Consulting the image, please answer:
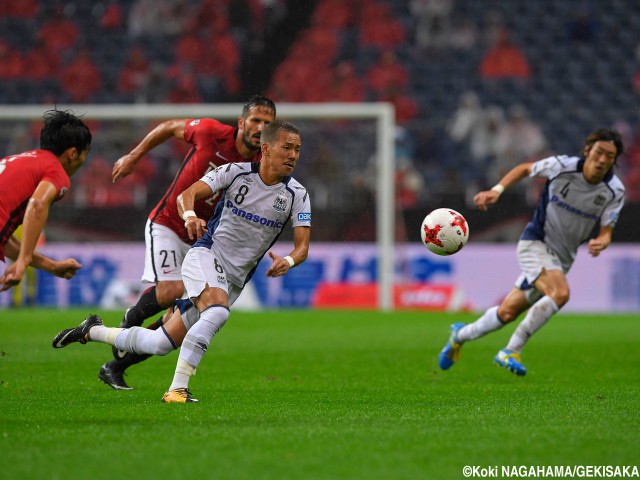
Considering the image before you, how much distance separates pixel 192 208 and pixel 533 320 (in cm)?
393

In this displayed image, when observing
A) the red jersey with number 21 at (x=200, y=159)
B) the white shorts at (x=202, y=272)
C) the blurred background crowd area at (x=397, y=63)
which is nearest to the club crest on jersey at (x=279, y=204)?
the white shorts at (x=202, y=272)

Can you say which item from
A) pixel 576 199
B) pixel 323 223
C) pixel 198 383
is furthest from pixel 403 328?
→ pixel 198 383

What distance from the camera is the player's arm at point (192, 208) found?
6.66m

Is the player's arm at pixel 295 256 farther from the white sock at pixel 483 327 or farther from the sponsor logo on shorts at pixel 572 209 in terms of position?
the sponsor logo on shorts at pixel 572 209

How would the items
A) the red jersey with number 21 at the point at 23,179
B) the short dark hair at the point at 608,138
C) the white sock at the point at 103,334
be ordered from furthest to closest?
the short dark hair at the point at 608,138
the white sock at the point at 103,334
the red jersey with number 21 at the point at 23,179

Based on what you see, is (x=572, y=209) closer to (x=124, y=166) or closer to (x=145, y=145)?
(x=145, y=145)

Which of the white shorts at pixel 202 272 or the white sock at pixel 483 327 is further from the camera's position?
the white sock at pixel 483 327

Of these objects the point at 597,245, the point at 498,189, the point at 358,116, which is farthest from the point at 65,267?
the point at 358,116

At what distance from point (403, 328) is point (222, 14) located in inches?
534

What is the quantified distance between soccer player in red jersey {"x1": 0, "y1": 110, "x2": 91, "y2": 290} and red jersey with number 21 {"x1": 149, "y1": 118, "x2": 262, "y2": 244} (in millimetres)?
1477

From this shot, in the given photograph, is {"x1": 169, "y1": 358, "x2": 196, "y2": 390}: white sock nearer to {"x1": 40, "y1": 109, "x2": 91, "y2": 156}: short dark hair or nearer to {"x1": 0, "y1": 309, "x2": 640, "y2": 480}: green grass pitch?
{"x1": 0, "y1": 309, "x2": 640, "y2": 480}: green grass pitch

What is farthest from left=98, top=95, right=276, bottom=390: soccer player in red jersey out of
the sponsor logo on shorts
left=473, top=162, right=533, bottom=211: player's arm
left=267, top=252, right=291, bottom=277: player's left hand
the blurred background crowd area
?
the blurred background crowd area

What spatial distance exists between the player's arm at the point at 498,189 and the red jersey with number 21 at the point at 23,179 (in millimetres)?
3684

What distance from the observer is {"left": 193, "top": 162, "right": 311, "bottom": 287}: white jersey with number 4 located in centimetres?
719
